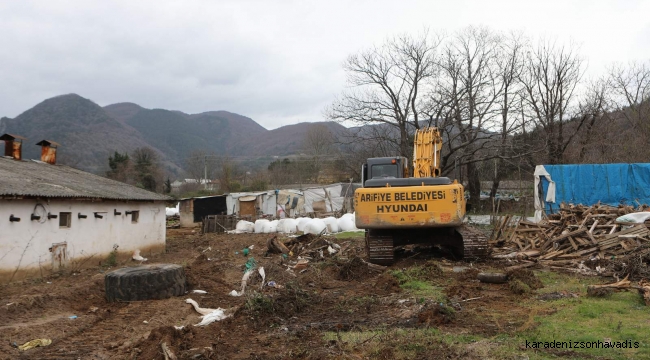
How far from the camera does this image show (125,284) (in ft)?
29.6

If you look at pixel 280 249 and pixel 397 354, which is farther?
pixel 280 249

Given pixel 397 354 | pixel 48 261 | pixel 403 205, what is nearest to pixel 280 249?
pixel 403 205

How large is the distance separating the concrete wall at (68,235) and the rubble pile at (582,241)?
11951 mm

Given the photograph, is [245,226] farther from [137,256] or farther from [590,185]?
[590,185]

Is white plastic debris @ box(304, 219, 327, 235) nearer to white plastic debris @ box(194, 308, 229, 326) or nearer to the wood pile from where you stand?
the wood pile

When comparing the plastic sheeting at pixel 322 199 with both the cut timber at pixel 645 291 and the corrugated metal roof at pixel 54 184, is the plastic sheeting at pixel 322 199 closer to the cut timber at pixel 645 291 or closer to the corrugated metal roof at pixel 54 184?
the corrugated metal roof at pixel 54 184

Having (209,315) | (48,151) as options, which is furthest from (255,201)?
(209,315)

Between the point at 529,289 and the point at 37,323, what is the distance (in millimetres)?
7987

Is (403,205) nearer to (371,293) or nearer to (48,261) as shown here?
(371,293)

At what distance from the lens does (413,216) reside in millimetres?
11070

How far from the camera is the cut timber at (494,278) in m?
8.90

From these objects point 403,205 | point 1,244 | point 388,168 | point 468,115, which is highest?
point 468,115

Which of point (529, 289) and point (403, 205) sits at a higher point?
point (403, 205)

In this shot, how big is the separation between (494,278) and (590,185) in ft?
43.6
